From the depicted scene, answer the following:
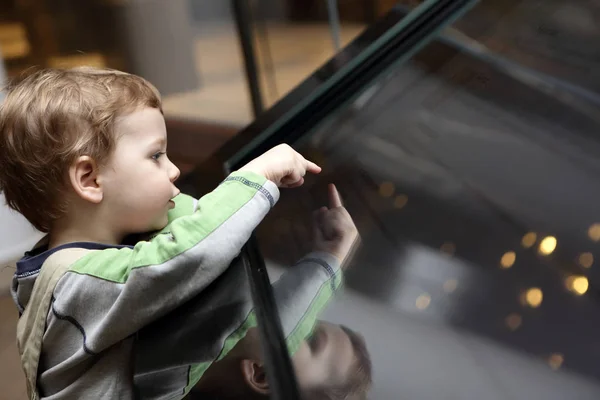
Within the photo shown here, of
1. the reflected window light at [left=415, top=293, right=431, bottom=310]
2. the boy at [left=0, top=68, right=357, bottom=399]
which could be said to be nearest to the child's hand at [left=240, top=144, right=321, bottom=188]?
the boy at [left=0, top=68, right=357, bottom=399]

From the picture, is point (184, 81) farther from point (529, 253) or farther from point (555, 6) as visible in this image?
point (529, 253)

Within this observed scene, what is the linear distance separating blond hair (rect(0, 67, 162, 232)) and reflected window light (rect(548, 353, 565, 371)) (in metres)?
0.42

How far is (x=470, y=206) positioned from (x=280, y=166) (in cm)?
19

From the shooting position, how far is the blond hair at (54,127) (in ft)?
1.92

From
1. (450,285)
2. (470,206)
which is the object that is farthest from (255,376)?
(470,206)

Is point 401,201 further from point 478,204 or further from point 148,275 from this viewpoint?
point 148,275

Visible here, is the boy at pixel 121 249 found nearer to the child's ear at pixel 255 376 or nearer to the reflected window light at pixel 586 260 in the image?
the child's ear at pixel 255 376

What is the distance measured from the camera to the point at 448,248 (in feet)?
1.83

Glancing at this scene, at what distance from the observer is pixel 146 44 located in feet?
5.98

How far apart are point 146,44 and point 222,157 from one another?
37.6 inches

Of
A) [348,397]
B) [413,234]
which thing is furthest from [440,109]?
[348,397]

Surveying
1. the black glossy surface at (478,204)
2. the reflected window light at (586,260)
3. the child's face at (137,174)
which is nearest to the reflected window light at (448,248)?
the black glossy surface at (478,204)

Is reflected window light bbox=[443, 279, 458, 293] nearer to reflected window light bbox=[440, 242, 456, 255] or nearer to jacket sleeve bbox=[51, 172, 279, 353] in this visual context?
reflected window light bbox=[440, 242, 456, 255]

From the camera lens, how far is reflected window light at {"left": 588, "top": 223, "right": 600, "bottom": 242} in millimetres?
510
